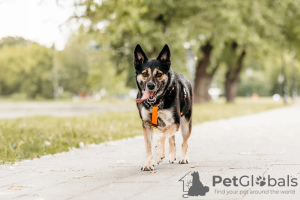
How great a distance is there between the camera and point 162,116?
6793 millimetres

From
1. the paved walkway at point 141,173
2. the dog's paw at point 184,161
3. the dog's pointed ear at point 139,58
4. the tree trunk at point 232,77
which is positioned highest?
the tree trunk at point 232,77

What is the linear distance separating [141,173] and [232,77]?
41.5 m

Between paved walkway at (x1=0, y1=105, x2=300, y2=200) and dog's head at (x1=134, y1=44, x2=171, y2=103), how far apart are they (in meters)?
1.04

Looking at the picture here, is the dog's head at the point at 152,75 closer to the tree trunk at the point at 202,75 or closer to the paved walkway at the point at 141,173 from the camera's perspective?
the paved walkway at the point at 141,173

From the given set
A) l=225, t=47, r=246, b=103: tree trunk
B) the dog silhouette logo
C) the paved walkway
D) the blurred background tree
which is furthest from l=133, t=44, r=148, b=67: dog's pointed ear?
l=225, t=47, r=246, b=103: tree trunk

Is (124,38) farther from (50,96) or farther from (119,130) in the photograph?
(50,96)

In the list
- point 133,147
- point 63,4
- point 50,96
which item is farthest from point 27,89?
point 133,147

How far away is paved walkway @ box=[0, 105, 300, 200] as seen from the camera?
5297mm

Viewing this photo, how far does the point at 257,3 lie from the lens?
33.3m

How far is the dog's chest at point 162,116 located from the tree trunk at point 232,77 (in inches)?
1526

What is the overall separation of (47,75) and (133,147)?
74.6m

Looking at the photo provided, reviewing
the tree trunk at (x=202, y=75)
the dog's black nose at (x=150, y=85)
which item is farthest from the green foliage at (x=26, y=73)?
the dog's black nose at (x=150, y=85)

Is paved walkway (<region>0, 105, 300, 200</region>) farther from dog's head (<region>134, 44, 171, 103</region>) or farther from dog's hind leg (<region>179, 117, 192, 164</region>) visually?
dog's head (<region>134, 44, 171, 103</region>)

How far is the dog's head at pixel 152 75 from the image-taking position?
6574 millimetres
